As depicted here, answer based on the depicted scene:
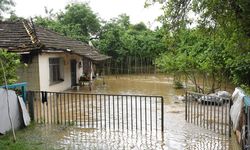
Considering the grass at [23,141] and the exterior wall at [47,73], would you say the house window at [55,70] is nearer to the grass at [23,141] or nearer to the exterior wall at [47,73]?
the exterior wall at [47,73]

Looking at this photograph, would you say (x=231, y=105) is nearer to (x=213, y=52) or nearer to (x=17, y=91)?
(x=17, y=91)

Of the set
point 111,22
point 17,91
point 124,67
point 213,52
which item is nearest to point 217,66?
point 213,52

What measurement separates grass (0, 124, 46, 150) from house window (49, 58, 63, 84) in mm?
9464

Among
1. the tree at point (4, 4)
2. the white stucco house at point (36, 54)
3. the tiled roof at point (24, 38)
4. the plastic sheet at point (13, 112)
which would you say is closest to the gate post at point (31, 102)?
the plastic sheet at point (13, 112)

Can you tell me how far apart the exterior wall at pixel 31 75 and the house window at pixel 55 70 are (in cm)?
190

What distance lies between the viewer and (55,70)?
19.7 meters

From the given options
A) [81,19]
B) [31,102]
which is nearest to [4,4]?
[81,19]

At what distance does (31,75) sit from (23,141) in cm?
897

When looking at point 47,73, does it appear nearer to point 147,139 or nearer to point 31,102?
point 31,102

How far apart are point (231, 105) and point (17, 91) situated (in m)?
6.58

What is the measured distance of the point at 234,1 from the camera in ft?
19.4

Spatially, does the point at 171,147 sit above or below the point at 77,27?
below

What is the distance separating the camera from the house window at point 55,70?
62.0 feet

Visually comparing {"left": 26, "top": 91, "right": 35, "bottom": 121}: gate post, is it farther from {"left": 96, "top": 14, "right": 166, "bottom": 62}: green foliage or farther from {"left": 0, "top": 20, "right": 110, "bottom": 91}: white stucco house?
{"left": 96, "top": 14, "right": 166, "bottom": 62}: green foliage
